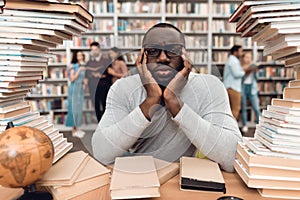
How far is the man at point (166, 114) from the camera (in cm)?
82

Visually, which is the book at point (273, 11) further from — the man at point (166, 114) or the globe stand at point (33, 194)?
the globe stand at point (33, 194)

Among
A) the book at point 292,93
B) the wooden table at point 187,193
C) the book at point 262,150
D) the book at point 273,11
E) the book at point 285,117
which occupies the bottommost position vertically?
the wooden table at point 187,193

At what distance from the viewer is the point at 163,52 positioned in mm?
768

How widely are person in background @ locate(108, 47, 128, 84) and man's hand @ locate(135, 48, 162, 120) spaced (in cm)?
5

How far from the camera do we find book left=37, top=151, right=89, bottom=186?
723 millimetres

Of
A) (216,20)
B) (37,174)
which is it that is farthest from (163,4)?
(37,174)

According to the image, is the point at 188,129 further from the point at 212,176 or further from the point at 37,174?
the point at 37,174

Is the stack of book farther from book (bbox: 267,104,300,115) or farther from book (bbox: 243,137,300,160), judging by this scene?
book (bbox: 267,104,300,115)

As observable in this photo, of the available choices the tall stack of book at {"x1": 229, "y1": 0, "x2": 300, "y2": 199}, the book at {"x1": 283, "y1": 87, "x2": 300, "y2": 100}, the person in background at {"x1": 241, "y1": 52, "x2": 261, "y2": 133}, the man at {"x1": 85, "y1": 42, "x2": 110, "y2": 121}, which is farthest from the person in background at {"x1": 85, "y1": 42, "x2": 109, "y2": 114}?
the person in background at {"x1": 241, "y1": 52, "x2": 261, "y2": 133}

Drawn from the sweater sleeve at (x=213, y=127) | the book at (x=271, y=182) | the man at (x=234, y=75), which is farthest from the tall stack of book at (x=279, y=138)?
the man at (x=234, y=75)

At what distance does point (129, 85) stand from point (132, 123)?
12 centimetres

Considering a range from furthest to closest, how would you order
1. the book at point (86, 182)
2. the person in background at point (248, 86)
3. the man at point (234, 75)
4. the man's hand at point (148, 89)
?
the person in background at point (248, 86), the man at point (234, 75), the man's hand at point (148, 89), the book at point (86, 182)

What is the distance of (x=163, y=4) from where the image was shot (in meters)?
4.50

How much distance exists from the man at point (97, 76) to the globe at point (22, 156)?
20cm
